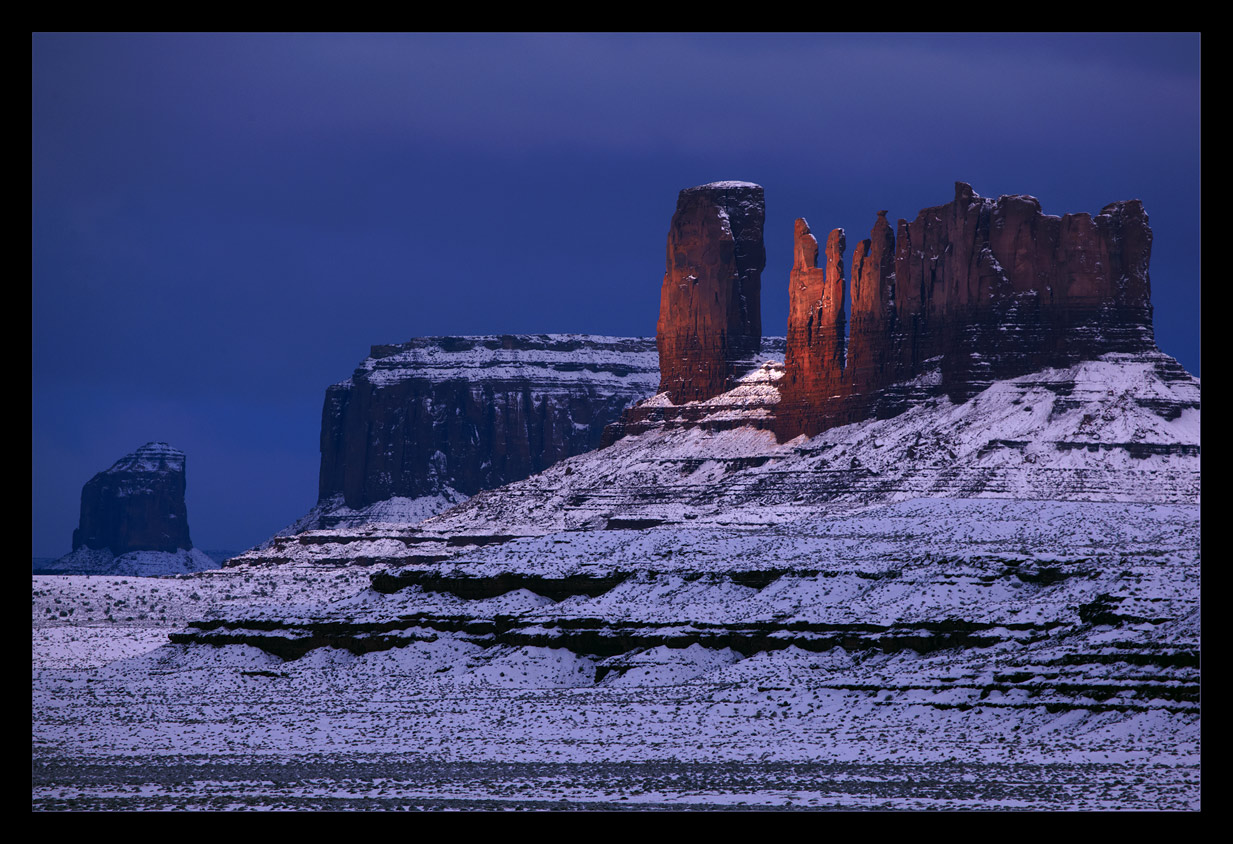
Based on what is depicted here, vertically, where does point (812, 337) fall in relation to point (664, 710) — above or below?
above

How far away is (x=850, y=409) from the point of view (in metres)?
185

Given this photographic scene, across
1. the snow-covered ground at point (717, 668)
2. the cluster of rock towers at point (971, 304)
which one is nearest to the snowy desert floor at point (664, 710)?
the snow-covered ground at point (717, 668)

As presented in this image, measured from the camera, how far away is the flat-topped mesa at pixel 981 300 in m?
169

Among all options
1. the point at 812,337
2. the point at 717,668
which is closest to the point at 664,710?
the point at 717,668

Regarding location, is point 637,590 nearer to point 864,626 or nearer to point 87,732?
point 864,626

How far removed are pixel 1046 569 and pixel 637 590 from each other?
1996cm

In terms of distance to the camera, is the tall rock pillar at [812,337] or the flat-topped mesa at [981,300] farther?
the tall rock pillar at [812,337]

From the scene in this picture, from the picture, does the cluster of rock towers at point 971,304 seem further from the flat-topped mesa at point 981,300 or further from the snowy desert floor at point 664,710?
the snowy desert floor at point 664,710

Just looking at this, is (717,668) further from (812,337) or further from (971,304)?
(812,337)

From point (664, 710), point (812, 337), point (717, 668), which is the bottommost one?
point (664, 710)

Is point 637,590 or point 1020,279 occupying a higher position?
point 1020,279

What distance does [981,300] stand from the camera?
6880 inches

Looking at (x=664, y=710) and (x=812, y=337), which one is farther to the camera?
(x=812, y=337)
